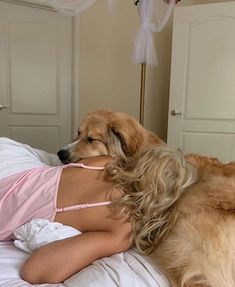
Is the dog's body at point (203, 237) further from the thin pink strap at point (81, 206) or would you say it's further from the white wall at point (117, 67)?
the white wall at point (117, 67)

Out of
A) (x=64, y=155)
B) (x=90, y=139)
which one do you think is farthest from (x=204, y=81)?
(x=64, y=155)

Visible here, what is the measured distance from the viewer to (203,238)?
2.27 ft

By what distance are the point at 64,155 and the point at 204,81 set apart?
2.23 meters

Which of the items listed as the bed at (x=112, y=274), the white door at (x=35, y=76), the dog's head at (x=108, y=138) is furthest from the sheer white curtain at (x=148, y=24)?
the bed at (x=112, y=274)

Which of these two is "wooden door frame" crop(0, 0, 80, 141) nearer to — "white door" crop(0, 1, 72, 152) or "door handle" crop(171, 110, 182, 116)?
"white door" crop(0, 1, 72, 152)

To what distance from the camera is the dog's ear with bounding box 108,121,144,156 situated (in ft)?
5.30

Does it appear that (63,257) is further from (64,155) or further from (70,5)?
Result: (70,5)

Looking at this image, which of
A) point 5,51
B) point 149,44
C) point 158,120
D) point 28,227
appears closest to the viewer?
point 28,227

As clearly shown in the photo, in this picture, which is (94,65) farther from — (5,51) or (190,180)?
(190,180)

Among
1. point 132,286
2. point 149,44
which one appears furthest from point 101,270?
point 149,44

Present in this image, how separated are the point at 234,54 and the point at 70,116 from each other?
1.87 meters

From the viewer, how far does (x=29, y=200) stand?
0.93 m

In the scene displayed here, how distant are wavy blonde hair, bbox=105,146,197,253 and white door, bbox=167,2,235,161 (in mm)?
2680

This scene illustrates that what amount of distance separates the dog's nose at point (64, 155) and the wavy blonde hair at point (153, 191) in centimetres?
79
